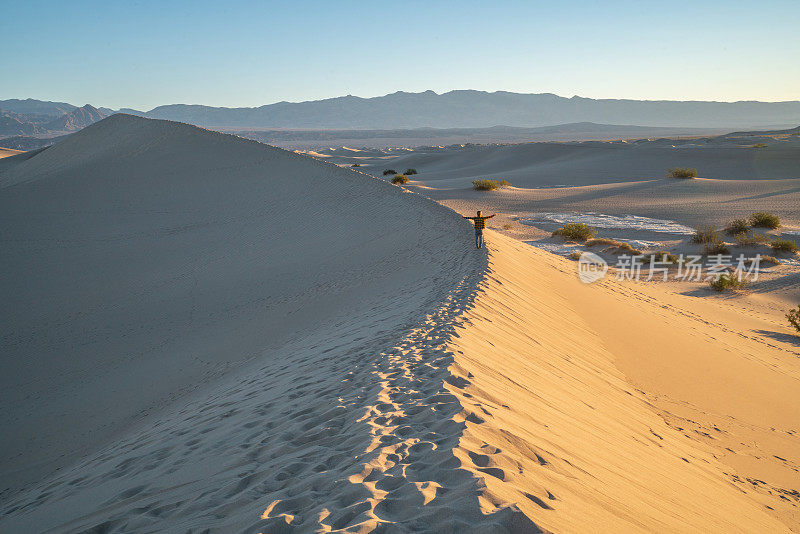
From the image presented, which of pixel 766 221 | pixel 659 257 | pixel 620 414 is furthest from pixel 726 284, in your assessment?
pixel 620 414

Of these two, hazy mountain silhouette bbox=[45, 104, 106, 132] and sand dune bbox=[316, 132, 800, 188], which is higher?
hazy mountain silhouette bbox=[45, 104, 106, 132]

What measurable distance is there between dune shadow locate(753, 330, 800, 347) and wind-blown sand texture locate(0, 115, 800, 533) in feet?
0.64

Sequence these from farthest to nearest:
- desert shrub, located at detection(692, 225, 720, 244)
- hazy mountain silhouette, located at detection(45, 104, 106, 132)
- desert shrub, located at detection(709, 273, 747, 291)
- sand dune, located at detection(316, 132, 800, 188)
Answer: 1. hazy mountain silhouette, located at detection(45, 104, 106, 132)
2. sand dune, located at detection(316, 132, 800, 188)
3. desert shrub, located at detection(692, 225, 720, 244)
4. desert shrub, located at detection(709, 273, 747, 291)

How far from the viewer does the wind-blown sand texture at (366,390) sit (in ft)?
9.07

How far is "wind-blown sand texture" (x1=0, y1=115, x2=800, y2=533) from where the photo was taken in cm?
277

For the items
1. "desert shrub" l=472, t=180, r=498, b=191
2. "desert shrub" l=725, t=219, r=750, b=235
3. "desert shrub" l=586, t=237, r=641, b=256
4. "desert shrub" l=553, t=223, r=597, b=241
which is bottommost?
"desert shrub" l=586, t=237, r=641, b=256

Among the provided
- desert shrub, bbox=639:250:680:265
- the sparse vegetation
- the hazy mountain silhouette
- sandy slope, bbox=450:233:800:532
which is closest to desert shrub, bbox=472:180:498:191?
the sparse vegetation

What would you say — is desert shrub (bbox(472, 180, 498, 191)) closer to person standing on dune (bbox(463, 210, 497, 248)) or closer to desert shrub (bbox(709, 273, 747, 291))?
desert shrub (bbox(709, 273, 747, 291))

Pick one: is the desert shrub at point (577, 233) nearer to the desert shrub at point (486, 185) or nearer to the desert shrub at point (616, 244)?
the desert shrub at point (616, 244)

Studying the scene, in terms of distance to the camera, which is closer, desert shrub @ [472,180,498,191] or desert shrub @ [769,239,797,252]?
desert shrub @ [769,239,797,252]

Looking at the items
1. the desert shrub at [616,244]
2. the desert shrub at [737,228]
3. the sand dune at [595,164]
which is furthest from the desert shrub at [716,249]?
the sand dune at [595,164]

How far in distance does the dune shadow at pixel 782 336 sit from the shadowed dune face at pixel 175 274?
5666 millimetres

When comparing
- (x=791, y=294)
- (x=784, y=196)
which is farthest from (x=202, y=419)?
(x=784, y=196)

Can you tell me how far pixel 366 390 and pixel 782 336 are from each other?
30.0 feet
